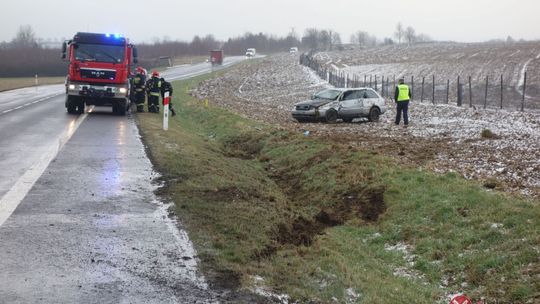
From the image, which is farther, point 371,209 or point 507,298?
point 371,209

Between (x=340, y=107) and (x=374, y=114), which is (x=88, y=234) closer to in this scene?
(x=340, y=107)

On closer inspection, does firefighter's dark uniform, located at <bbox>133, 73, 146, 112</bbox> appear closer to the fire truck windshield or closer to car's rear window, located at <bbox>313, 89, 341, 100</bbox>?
the fire truck windshield

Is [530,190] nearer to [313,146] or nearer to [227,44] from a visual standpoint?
[313,146]

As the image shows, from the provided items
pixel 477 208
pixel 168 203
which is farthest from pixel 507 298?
pixel 168 203

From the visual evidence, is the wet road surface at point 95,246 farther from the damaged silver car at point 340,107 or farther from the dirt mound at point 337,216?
the damaged silver car at point 340,107

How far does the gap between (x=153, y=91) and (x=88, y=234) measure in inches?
688

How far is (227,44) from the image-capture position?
17725cm

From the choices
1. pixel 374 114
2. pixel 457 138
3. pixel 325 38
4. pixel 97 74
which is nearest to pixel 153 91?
pixel 97 74

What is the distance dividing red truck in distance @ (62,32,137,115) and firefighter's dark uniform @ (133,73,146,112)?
1.89 m

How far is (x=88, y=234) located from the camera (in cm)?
695

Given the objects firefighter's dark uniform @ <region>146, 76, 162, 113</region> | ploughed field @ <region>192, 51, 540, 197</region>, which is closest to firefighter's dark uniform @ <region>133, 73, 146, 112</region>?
firefighter's dark uniform @ <region>146, 76, 162, 113</region>

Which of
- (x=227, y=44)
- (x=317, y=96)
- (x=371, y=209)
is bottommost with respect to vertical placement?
(x=371, y=209)

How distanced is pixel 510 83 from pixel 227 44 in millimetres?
143449

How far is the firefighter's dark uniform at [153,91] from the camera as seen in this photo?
23.1 m
